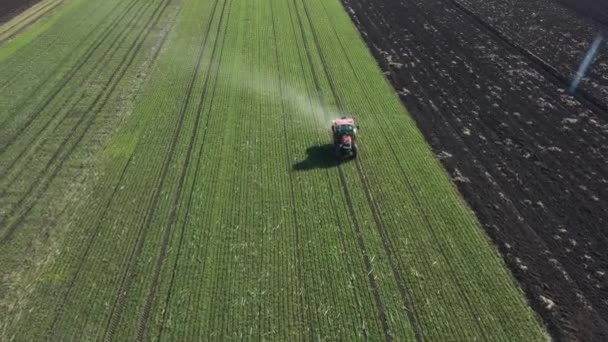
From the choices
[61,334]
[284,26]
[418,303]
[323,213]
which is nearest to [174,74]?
[284,26]

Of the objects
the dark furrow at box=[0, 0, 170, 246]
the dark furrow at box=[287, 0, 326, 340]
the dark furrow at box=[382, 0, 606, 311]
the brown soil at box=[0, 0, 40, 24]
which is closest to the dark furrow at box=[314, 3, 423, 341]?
the dark furrow at box=[287, 0, 326, 340]

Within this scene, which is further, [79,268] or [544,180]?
[544,180]

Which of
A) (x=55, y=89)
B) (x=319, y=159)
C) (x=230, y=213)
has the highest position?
(x=319, y=159)

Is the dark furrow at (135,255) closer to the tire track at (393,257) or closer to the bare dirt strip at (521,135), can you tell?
the tire track at (393,257)

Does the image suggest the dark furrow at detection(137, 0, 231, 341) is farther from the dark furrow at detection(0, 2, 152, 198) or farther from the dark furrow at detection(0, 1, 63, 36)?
the dark furrow at detection(0, 1, 63, 36)

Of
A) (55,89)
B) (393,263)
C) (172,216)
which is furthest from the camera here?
(55,89)

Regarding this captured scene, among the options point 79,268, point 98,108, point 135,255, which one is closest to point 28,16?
point 98,108

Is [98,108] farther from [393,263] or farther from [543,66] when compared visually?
[543,66]
